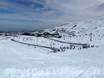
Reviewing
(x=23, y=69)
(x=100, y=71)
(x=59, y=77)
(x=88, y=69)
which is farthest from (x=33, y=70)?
(x=100, y=71)

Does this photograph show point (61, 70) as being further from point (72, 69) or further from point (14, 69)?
point (14, 69)

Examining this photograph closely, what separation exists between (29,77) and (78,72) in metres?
2.28

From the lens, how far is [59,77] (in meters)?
6.39

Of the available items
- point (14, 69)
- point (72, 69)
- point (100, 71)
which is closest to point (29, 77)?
point (14, 69)

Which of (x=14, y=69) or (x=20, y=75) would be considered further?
(x=14, y=69)

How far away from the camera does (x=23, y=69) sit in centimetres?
707

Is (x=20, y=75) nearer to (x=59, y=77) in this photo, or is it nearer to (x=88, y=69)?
(x=59, y=77)

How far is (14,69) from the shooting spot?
23.3 feet

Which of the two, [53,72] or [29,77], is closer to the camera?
[29,77]

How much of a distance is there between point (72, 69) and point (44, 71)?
1396 millimetres

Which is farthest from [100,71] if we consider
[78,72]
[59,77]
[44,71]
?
[44,71]

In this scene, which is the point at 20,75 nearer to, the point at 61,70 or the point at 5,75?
the point at 5,75

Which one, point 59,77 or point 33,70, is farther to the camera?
point 33,70

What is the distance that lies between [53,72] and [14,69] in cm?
197
